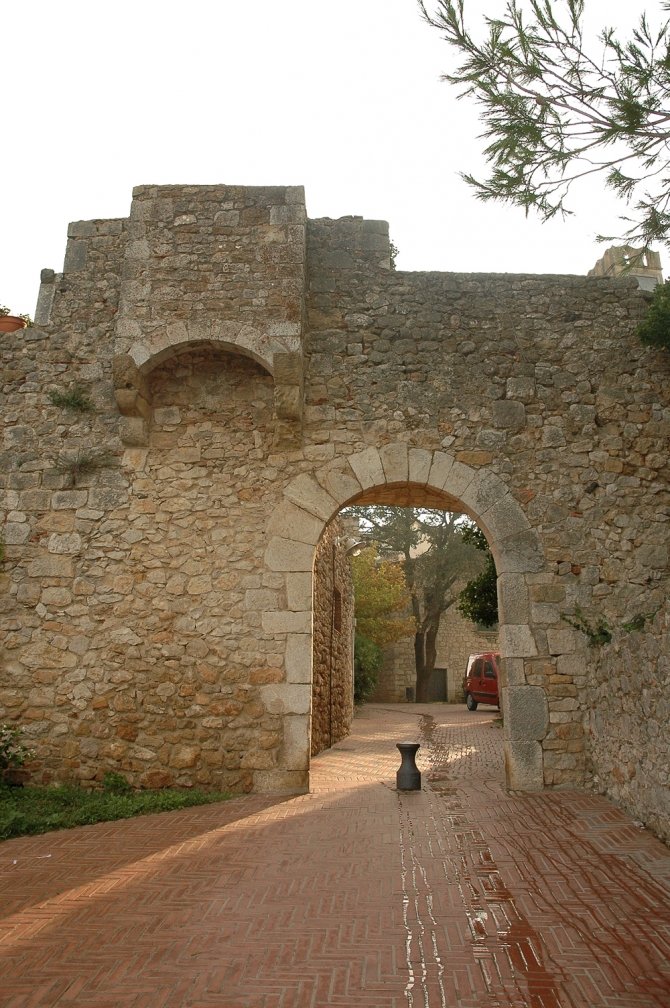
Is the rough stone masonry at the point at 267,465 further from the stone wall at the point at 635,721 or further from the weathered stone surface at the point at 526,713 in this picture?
the stone wall at the point at 635,721

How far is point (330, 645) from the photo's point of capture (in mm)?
10531

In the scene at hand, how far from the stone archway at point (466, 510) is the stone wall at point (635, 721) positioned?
550 millimetres

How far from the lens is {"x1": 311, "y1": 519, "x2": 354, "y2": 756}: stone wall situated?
936 centimetres

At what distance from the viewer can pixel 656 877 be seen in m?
3.95

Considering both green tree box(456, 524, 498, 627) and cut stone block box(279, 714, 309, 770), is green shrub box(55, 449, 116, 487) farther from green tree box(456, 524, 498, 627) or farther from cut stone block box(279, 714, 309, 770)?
green tree box(456, 524, 498, 627)

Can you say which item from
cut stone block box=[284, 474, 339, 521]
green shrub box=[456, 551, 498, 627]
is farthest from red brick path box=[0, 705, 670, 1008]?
green shrub box=[456, 551, 498, 627]

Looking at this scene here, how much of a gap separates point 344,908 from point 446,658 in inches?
830

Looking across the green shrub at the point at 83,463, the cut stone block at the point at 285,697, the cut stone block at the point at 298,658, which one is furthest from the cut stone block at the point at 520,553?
the green shrub at the point at 83,463

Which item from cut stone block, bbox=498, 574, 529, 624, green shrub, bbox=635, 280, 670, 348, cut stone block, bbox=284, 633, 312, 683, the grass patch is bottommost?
the grass patch

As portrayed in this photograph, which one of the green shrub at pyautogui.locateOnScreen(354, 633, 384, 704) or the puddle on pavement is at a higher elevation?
the green shrub at pyautogui.locateOnScreen(354, 633, 384, 704)

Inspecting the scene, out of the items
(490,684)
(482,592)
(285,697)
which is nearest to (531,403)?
(285,697)

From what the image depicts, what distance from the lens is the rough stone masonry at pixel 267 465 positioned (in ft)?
20.7

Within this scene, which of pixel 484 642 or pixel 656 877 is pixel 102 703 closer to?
pixel 656 877

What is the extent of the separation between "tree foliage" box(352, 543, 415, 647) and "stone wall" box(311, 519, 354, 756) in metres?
6.49
